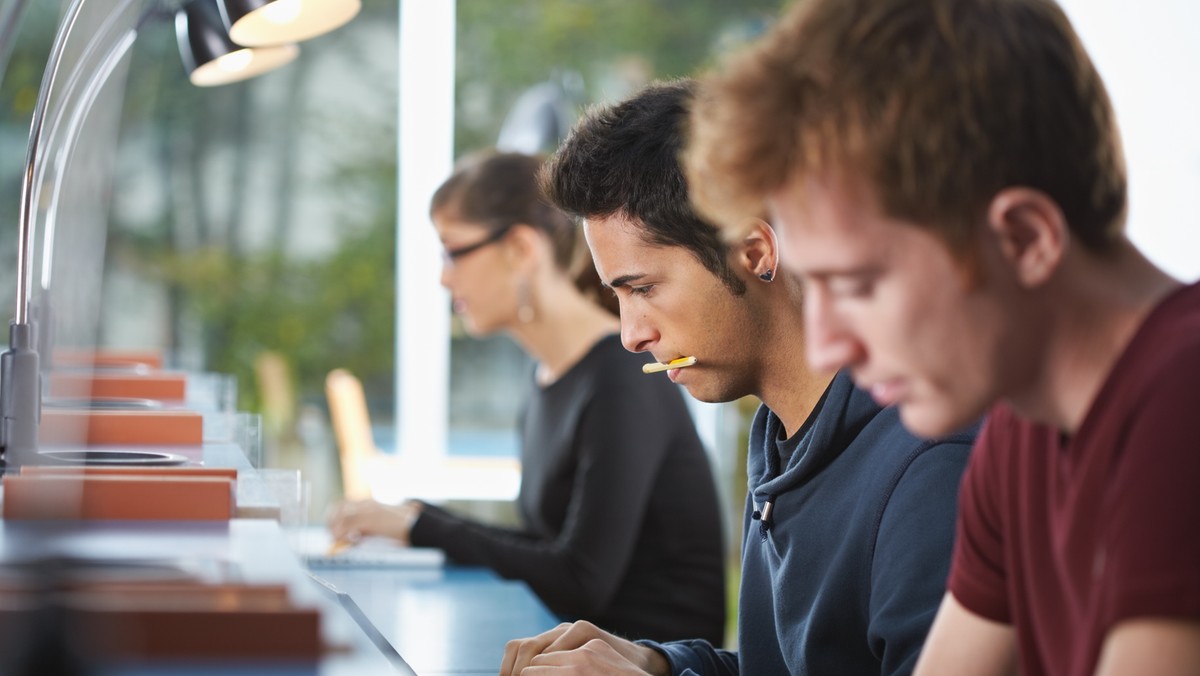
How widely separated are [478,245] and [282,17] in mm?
857

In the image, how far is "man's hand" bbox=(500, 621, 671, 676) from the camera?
1.31m

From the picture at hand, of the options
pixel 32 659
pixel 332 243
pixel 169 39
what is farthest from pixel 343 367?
pixel 32 659

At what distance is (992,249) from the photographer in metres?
0.78

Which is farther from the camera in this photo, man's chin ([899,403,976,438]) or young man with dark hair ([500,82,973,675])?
young man with dark hair ([500,82,973,675])

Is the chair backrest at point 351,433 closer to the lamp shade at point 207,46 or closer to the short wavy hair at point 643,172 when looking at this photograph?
the lamp shade at point 207,46

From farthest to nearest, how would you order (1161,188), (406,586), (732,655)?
(1161,188)
(406,586)
(732,655)

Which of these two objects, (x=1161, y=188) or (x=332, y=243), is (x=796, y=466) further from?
(x=332, y=243)

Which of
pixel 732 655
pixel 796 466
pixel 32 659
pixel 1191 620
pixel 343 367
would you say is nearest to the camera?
pixel 1191 620

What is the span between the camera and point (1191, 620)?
706 mm

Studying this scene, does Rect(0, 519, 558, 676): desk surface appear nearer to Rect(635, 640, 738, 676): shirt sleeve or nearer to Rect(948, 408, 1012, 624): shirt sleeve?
Rect(635, 640, 738, 676): shirt sleeve

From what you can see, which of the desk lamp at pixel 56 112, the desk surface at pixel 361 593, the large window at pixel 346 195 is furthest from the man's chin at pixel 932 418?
the large window at pixel 346 195

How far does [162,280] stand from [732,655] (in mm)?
4112

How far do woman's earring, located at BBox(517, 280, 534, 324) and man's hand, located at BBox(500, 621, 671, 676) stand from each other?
1.42 m

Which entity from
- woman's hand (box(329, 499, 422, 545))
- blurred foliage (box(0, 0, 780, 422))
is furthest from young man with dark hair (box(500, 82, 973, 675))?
blurred foliage (box(0, 0, 780, 422))
